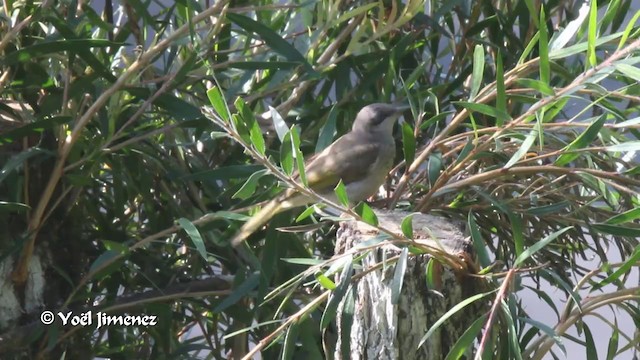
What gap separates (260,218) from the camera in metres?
2.89

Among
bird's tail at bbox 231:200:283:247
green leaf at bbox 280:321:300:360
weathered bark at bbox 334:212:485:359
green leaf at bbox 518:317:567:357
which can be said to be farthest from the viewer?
bird's tail at bbox 231:200:283:247

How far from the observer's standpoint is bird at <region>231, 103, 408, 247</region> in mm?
3348

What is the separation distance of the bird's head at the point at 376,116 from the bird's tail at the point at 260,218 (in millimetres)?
571

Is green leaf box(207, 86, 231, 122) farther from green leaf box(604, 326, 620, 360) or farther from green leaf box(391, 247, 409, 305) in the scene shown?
green leaf box(604, 326, 620, 360)

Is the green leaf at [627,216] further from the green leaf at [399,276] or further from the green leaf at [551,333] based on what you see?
the green leaf at [399,276]

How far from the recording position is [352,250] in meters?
2.22

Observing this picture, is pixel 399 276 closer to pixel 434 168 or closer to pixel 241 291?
pixel 434 168

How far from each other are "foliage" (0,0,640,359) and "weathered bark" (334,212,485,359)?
5.6 inches

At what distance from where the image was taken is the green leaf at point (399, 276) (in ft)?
6.95

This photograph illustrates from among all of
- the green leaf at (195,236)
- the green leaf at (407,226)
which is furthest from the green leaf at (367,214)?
the green leaf at (195,236)

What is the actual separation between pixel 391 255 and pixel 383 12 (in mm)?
963

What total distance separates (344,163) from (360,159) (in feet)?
0.23

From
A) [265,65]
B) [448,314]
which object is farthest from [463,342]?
[265,65]

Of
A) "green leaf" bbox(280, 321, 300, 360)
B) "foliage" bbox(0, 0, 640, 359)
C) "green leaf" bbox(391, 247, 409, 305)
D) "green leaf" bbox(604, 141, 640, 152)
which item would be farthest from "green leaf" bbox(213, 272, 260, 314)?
"green leaf" bbox(604, 141, 640, 152)
